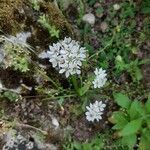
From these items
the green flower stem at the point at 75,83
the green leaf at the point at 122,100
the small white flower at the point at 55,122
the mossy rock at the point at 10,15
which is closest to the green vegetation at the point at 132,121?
the green leaf at the point at 122,100

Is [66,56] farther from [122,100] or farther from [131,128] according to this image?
[131,128]

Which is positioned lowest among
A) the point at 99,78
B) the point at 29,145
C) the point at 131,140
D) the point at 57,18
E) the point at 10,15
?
the point at 131,140

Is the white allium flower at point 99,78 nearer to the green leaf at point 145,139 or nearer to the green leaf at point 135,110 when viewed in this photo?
the green leaf at point 135,110

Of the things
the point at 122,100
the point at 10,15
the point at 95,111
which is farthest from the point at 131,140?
the point at 10,15

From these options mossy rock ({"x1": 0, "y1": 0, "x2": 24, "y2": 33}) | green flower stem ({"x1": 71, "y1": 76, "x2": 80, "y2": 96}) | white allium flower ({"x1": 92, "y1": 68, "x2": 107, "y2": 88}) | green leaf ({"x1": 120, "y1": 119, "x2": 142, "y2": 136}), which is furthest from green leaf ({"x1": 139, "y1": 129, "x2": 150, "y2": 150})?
mossy rock ({"x1": 0, "y1": 0, "x2": 24, "y2": 33})

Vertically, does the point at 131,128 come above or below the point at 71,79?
below

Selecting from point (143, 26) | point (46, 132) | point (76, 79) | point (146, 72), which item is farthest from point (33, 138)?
point (143, 26)

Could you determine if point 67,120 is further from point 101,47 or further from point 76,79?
point 101,47

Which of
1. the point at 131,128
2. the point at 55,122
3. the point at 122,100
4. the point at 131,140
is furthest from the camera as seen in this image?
the point at 55,122
